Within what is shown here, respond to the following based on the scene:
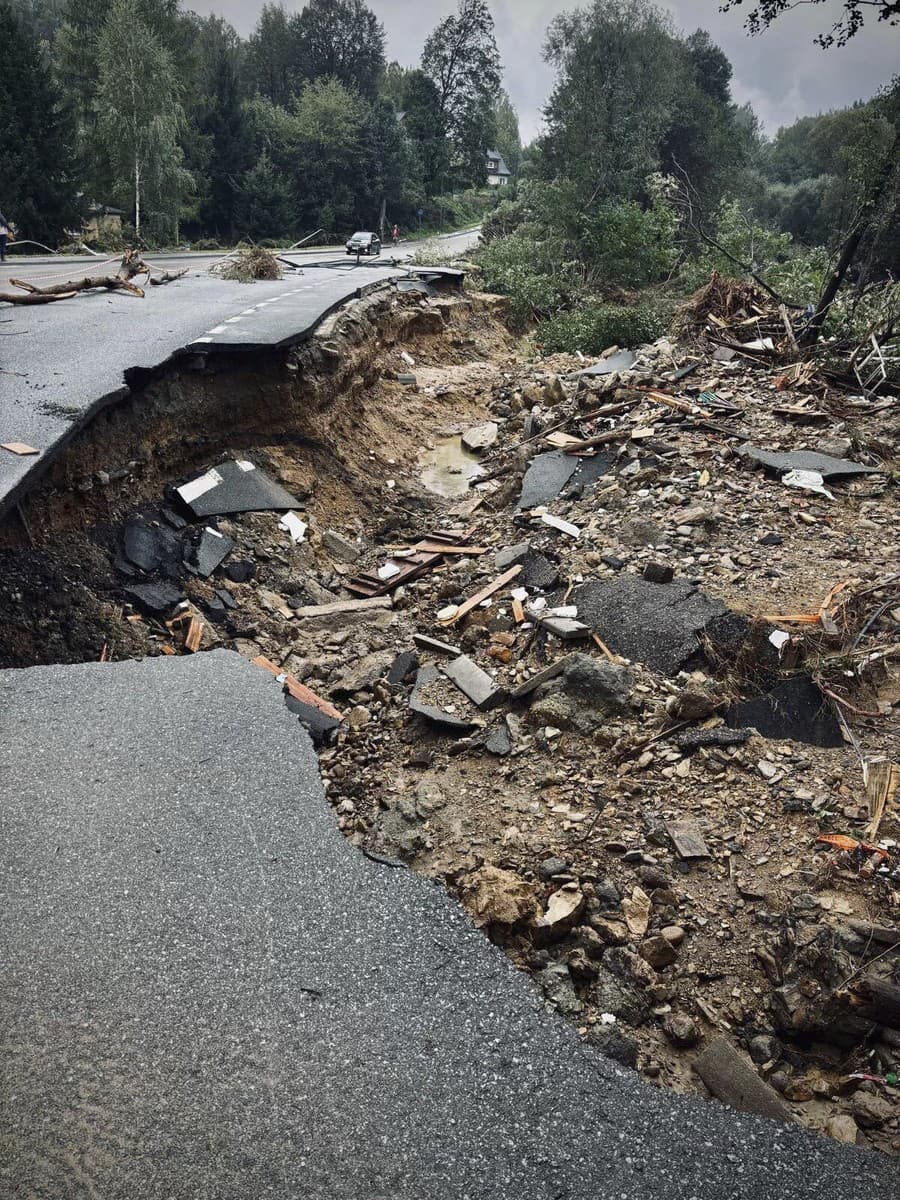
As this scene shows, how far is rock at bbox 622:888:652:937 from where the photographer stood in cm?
289

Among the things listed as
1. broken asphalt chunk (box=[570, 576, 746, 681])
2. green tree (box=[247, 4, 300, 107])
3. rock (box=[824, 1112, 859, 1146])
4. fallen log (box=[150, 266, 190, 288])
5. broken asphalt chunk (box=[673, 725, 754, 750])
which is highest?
green tree (box=[247, 4, 300, 107])

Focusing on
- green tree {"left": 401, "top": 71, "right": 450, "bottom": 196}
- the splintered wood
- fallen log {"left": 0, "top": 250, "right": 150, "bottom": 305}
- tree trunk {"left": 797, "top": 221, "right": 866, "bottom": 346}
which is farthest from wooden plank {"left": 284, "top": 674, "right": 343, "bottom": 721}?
green tree {"left": 401, "top": 71, "right": 450, "bottom": 196}

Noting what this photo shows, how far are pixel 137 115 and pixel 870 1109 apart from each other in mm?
35219

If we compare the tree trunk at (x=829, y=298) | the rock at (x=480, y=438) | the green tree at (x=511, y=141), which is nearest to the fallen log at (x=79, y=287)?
the rock at (x=480, y=438)

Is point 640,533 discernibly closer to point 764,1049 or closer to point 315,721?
point 315,721

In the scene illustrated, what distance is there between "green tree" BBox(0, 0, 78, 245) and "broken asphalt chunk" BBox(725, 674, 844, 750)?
1060 inches

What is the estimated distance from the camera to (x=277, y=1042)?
7.31 feet

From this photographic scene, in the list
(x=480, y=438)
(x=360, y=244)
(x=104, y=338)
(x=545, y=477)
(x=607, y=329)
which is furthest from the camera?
(x=360, y=244)

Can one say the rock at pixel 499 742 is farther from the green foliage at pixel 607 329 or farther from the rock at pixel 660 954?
the green foliage at pixel 607 329

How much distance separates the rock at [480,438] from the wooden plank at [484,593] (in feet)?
16.5

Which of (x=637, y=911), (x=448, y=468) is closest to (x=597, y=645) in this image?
(x=637, y=911)

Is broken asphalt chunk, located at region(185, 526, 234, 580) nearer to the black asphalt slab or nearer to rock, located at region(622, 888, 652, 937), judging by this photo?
the black asphalt slab

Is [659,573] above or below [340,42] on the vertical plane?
below

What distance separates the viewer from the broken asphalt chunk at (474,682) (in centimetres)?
465
